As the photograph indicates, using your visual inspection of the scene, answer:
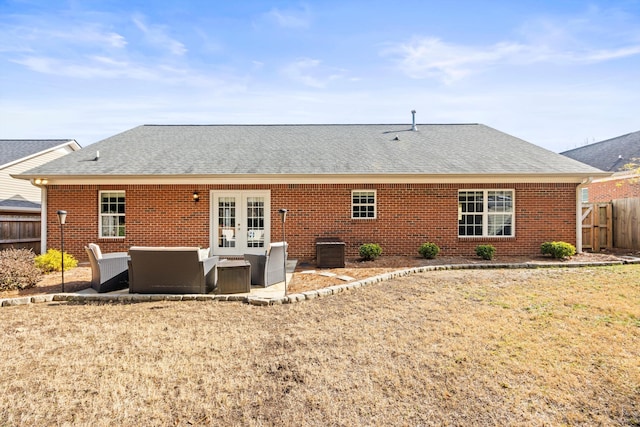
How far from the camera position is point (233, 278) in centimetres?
678

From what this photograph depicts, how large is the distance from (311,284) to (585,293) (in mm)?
5309

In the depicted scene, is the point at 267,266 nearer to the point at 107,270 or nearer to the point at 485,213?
the point at 107,270

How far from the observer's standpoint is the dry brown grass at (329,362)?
115 inches

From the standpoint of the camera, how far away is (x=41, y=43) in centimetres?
954

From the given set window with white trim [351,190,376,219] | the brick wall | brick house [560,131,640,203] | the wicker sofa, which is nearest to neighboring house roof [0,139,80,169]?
the brick wall

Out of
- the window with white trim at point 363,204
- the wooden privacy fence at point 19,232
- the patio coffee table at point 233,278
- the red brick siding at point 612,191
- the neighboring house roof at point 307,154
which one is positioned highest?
the neighboring house roof at point 307,154

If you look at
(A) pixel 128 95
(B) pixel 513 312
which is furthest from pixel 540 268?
(A) pixel 128 95

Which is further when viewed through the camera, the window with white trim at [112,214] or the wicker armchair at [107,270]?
the window with white trim at [112,214]

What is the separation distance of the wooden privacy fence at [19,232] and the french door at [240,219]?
765 centimetres

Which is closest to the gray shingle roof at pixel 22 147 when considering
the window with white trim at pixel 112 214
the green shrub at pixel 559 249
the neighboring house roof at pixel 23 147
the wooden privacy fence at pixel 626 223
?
the neighboring house roof at pixel 23 147

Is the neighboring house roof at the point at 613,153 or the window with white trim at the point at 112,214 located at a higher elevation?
the neighboring house roof at the point at 613,153

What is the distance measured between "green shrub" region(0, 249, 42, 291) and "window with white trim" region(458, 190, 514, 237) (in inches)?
454

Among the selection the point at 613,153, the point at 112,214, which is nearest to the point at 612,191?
the point at 613,153

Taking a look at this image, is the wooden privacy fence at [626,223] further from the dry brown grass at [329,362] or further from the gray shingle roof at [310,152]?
the dry brown grass at [329,362]
